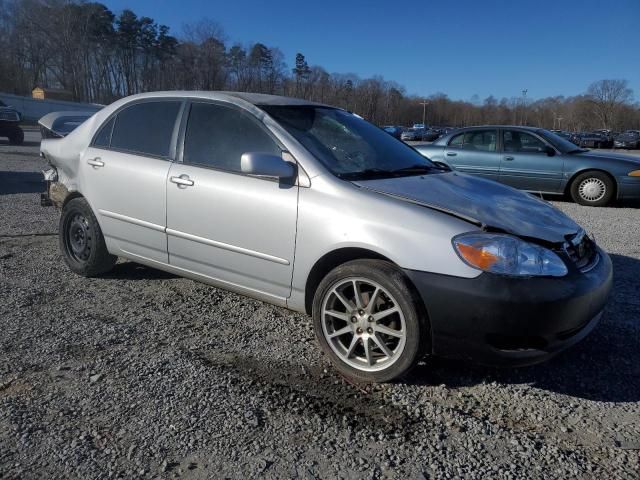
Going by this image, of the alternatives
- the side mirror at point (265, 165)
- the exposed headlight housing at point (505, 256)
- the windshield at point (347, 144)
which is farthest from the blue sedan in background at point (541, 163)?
the exposed headlight housing at point (505, 256)

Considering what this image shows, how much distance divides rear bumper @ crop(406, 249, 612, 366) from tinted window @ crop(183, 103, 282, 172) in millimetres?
1414

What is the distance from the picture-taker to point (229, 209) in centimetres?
333

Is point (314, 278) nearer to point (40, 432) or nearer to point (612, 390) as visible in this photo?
point (40, 432)

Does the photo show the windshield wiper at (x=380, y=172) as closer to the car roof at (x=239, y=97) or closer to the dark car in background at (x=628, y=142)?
the car roof at (x=239, y=97)

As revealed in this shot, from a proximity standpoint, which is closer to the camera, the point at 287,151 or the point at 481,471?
the point at 481,471

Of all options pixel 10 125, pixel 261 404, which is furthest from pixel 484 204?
pixel 10 125

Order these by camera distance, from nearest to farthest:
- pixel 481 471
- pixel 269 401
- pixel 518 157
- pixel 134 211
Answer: pixel 481 471 < pixel 269 401 < pixel 134 211 < pixel 518 157

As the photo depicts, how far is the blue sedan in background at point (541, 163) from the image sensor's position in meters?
9.11

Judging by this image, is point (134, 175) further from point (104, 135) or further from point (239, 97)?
point (239, 97)

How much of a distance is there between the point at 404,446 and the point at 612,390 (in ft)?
4.37

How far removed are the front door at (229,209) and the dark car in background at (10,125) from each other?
1860 cm

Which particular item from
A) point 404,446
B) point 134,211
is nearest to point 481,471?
point 404,446

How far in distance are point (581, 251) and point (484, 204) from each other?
0.60m

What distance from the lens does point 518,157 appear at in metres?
9.65
